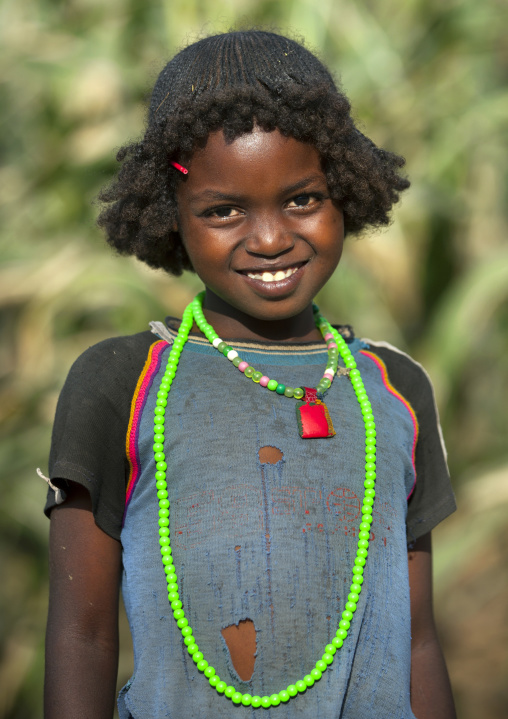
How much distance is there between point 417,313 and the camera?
341 cm

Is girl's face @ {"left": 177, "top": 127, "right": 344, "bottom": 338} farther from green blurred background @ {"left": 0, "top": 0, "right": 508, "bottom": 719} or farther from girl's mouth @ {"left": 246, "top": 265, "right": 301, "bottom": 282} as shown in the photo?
green blurred background @ {"left": 0, "top": 0, "right": 508, "bottom": 719}

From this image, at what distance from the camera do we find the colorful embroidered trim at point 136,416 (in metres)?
1.41

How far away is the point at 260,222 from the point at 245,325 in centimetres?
24

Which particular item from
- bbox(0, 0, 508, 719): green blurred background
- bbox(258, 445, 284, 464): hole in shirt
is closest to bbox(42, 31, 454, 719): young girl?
bbox(258, 445, 284, 464): hole in shirt

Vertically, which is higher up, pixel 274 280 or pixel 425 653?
pixel 274 280

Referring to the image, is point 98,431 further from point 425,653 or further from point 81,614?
point 425,653

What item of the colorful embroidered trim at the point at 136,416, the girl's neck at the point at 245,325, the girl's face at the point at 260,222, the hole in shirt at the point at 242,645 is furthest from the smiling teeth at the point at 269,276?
the hole in shirt at the point at 242,645

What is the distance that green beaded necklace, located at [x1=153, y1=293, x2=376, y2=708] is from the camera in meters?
1.30

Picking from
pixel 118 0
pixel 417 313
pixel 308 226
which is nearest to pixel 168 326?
pixel 308 226

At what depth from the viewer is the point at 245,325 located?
5.16 ft

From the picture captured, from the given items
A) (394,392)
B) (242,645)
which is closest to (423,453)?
(394,392)

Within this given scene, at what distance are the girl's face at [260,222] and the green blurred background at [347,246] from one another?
137cm

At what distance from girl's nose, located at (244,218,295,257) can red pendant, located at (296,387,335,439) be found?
26 centimetres

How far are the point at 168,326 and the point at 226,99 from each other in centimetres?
45
